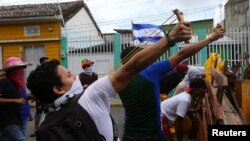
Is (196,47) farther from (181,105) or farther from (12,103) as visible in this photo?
(12,103)

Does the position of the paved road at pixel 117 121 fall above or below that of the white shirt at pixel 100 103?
below

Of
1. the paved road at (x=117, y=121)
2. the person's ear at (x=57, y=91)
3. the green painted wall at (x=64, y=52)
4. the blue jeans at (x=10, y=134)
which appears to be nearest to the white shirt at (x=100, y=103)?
the person's ear at (x=57, y=91)

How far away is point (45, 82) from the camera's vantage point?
2695 millimetres

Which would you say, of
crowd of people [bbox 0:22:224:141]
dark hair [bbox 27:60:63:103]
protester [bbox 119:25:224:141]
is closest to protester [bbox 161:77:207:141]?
crowd of people [bbox 0:22:224:141]

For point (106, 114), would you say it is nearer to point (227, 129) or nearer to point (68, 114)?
point (68, 114)

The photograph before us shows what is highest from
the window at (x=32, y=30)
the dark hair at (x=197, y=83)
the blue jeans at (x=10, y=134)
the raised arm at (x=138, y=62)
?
the window at (x=32, y=30)

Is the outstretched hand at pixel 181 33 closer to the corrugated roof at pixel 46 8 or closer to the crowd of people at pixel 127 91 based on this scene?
the crowd of people at pixel 127 91

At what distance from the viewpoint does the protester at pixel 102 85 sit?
256 cm

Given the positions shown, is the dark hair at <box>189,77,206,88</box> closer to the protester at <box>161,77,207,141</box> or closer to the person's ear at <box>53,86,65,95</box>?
the protester at <box>161,77,207,141</box>

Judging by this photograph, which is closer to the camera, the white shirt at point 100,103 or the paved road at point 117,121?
the white shirt at point 100,103

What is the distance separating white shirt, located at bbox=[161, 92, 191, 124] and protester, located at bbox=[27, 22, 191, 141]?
391 cm

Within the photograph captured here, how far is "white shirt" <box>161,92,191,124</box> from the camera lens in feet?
21.3

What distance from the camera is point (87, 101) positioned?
2.58 metres

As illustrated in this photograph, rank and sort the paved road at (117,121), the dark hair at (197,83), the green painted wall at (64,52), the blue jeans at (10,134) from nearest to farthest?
the blue jeans at (10,134), the dark hair at (197,83), the paved road at (117,121), the green painted wall at (64,52)
